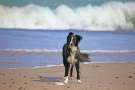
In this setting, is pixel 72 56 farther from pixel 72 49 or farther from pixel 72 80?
pixel 72 80

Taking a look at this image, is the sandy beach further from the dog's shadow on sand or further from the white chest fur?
the white chest fur

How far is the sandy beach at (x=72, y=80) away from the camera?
918 cm

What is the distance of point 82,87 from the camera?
9.17 metres

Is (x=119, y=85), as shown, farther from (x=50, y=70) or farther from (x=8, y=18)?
(x=8, y=18)

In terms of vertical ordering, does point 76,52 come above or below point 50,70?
above

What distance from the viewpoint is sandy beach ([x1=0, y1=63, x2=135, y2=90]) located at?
9.18 metres

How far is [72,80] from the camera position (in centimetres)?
1028

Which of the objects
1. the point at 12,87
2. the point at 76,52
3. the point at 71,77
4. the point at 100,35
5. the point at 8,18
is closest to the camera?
the point at 12,87

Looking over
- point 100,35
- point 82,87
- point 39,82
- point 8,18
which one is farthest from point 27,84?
point 100,35

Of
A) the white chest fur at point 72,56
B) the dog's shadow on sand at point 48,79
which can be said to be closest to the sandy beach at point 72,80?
the dog's shadow on sand at point 48,79

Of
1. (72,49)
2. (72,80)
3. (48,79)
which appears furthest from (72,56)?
(48,79)

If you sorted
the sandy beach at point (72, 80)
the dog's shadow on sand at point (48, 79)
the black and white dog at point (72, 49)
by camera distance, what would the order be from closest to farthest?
the sandy beach at point (72, 80) < the black and white dog at point (72, 49) < the dog's shadow on sand at point (48, 79)

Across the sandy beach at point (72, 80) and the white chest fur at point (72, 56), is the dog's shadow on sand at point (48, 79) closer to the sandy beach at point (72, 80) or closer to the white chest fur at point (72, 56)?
the sandy beach at point (72, 80)

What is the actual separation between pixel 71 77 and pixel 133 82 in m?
1.45
